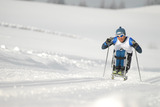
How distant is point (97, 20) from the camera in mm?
34031

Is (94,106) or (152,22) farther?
(152,22)

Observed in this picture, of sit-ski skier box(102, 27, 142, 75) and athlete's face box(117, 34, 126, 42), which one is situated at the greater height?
athlete's face box(117, 34, 126, 42)

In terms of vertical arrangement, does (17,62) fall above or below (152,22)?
below

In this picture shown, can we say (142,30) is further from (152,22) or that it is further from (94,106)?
(94,106)

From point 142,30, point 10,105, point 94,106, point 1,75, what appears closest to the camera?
point 10,105

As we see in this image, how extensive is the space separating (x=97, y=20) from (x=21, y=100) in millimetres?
32513

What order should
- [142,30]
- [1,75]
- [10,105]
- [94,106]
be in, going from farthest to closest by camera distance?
[142,30]
[1,75]
[94,106]
[10,105]

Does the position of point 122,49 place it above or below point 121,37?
below

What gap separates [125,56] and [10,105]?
3.55 meters

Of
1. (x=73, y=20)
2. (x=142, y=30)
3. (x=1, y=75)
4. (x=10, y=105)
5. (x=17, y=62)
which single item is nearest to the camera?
(x=10, y=105)

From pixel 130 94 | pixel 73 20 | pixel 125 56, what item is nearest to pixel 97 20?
pixel 73 20

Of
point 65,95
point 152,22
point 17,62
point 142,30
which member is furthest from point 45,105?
point 152,22

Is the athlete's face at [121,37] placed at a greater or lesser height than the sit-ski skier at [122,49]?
greater

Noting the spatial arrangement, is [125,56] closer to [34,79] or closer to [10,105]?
[34,79]
